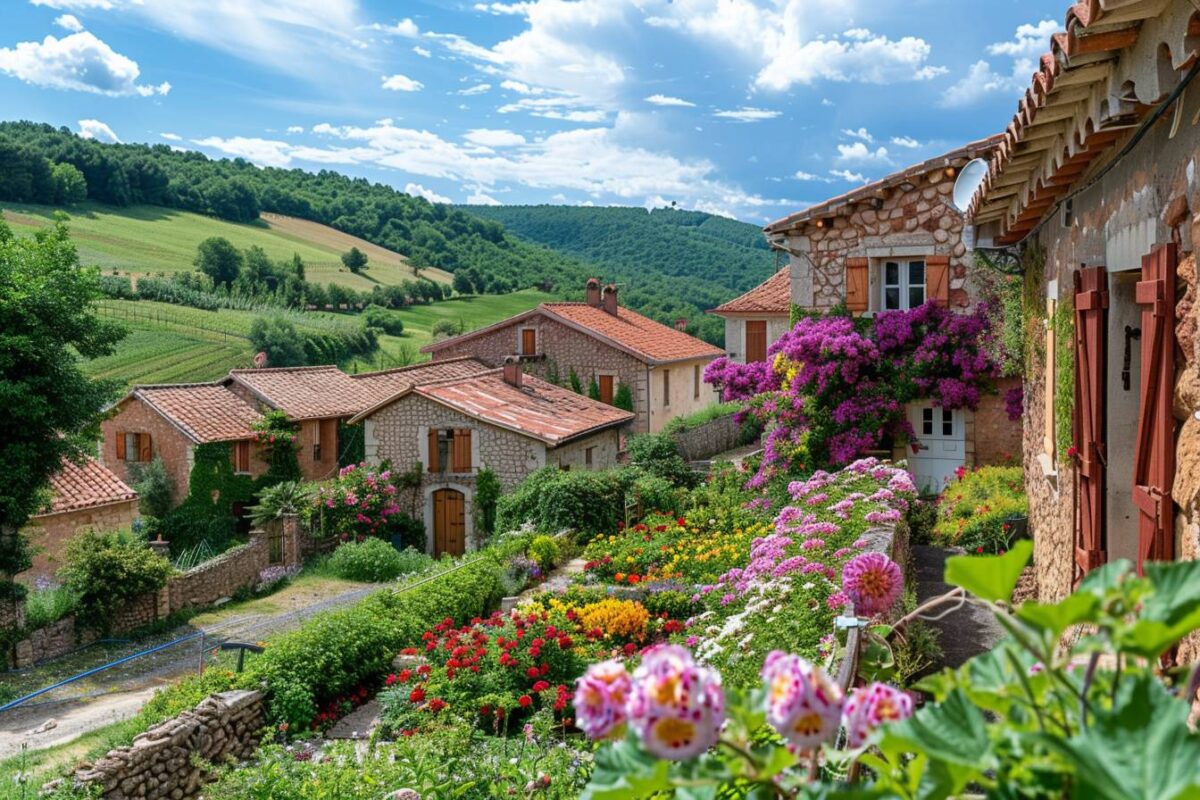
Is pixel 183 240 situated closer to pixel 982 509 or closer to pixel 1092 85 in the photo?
pixel 982 509

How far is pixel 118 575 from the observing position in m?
17.4

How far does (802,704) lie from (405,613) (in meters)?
11.3

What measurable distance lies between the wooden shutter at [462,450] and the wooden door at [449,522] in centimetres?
57

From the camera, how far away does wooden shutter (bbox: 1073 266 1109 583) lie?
16.3ft

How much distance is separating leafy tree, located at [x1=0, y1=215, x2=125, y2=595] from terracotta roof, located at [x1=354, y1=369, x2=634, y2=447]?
24.3 feet

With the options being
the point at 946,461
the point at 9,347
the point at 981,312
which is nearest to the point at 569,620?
the point at 946,461

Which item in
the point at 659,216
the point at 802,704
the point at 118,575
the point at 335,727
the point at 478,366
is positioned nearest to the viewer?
the point at 802,704

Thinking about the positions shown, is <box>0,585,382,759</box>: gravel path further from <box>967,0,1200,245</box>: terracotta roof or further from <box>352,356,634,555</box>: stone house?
<box>967,0,1200,245</box>: terracotta roof

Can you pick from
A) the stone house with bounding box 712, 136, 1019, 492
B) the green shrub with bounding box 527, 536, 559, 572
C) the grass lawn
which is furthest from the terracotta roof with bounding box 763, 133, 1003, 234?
the grass lawn

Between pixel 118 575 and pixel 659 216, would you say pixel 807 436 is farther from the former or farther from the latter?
pixel 659 216

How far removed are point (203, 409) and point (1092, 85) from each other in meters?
25.6

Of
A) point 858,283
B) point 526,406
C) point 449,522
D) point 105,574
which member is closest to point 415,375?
point 526,406

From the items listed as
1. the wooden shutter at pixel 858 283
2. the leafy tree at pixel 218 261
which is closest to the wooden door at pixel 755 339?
the wooden shutter at pixel 858 283

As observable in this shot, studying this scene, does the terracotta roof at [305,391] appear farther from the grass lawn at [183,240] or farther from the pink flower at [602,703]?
the grass lawn at [183,240]
